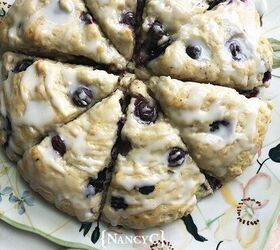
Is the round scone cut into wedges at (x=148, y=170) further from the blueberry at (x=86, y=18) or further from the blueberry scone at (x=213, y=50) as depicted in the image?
the blueberry at (x=86, y=18)

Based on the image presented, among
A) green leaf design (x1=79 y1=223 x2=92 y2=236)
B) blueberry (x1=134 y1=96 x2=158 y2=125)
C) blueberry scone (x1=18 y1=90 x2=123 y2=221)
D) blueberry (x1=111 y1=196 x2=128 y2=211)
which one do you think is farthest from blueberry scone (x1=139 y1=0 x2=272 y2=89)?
green leaf design (x1=79 y1=223 x2=92 y2=236)

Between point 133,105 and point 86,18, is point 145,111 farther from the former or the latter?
point 86,18

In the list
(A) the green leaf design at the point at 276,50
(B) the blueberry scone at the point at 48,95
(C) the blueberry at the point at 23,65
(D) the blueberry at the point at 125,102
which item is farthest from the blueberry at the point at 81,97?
(A) the green leaf design at the point at 276,50

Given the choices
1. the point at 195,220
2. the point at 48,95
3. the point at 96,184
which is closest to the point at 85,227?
the point at 96,184

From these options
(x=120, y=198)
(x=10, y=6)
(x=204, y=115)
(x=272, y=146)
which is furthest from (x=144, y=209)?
(x=10, y=6)

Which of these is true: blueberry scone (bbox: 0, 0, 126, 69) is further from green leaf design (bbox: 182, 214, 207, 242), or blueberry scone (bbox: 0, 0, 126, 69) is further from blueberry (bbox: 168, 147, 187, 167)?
green leaf design (bbox: 182, 214, 207, 242)

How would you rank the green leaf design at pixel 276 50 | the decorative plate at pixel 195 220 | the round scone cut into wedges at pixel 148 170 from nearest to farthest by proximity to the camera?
the round scone cut into wedges at pixel 148 170 → the decorative plate at pixel 195 220 → the green leaf design at pixel 276 50
